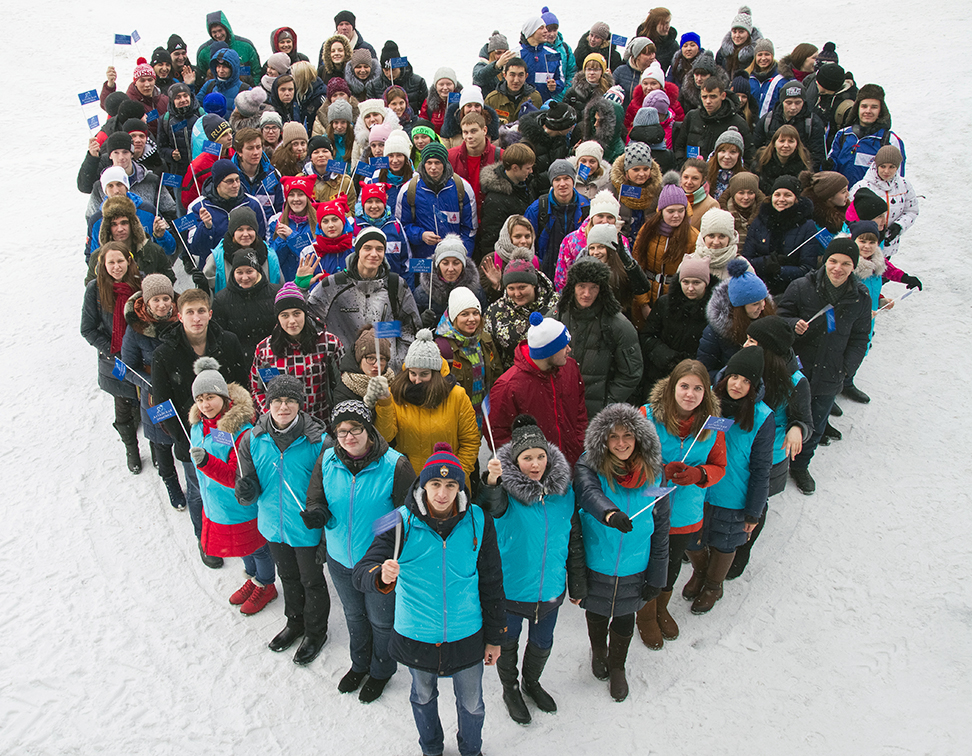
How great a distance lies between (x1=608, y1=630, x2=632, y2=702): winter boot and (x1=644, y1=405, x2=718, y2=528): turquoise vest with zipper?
0.82 metres

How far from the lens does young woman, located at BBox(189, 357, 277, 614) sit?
4.53 metres

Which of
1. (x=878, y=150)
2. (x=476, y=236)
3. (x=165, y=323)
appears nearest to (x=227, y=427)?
(x=165, y=323)

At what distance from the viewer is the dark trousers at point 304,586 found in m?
4.47

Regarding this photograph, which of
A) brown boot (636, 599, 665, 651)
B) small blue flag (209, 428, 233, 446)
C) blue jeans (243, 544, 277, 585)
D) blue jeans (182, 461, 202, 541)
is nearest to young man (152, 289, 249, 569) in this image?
blue jeans (182, 461, 202, 541)

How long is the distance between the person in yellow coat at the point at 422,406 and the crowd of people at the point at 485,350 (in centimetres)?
2

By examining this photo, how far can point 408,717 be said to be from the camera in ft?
14.3

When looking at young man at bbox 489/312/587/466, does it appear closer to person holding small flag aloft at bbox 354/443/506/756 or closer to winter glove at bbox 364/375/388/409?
winter glove at bbox 364/375/388/409

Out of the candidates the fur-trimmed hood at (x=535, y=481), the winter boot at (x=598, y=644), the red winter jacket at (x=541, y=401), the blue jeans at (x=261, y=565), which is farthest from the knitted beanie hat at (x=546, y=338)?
the blue jeans at (x=261, y=565)

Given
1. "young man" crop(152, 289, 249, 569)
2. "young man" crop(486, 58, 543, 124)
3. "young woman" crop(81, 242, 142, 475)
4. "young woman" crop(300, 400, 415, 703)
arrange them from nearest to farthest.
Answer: "young woman" crop(300, 400, 415, 703), "young man" crop(152, 289, 249, 569), "young woman" crop(81, 242, 142, 475), "young man" crop(486, 58, 543, 124)

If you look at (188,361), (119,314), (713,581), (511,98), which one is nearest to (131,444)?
(119,314)

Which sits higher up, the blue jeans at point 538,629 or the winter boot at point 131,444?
the blue jeans at point 538,629

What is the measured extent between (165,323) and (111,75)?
6.48 metres

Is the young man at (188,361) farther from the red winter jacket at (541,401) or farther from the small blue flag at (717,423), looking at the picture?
the small blue flag at (717,423)

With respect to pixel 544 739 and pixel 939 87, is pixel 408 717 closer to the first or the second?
pixel 544 739
